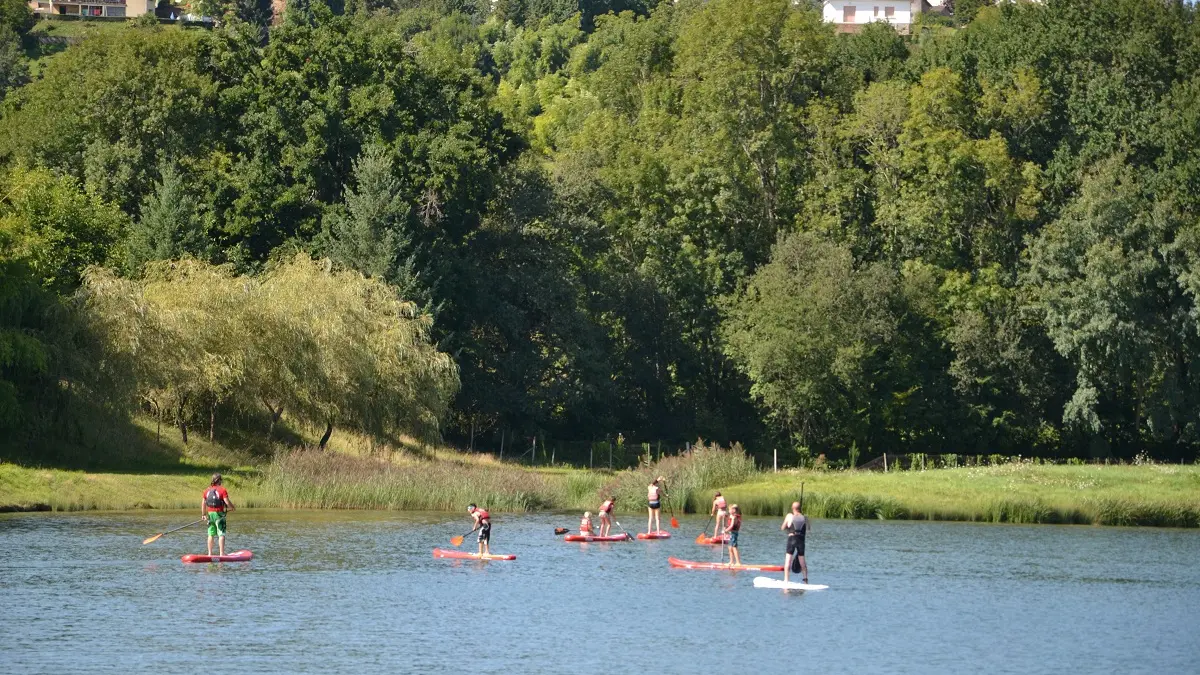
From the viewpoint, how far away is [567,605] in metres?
37.5

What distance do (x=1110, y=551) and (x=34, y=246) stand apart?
42990 millimetres

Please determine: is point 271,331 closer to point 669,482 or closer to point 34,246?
point 34,246

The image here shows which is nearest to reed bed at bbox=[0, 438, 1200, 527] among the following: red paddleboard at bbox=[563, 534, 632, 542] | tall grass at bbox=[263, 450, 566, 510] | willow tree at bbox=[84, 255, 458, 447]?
tall grass at bbox=[263, 450, 566, 510]

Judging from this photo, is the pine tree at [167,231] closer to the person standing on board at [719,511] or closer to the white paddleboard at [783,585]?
the person standing on board at [719,511]

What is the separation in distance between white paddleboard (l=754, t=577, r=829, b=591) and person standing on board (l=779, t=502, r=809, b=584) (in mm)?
186

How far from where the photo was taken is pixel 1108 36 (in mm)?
90875

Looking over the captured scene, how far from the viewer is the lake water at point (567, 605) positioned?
102ft

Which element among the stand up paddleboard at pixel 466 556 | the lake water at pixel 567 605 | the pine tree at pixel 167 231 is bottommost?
the lake water at pixel 567 605

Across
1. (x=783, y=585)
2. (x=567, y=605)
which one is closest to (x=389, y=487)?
(x=783, y=585)

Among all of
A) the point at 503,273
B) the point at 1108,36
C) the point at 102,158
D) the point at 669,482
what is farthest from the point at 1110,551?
the point at 102,158

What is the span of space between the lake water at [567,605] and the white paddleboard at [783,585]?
1.61 feet

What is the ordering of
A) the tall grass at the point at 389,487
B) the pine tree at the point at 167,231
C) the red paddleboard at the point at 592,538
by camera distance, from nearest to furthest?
the red paddleboard at the point at 592,538 < the tall grass at the point at 389,487 < the pine tree at the point at 167,231

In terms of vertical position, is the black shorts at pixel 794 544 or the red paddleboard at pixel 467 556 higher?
the black shorts at pixel 794 544

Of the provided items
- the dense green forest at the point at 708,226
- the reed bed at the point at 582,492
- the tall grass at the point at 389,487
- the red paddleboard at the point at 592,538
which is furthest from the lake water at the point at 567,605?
the dense green forest at the point at 708,226
